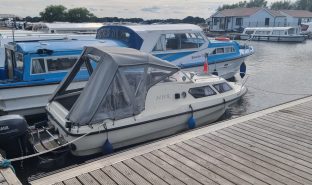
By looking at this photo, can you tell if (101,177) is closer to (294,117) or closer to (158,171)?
(158,171)

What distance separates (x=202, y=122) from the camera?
8875 millimetres

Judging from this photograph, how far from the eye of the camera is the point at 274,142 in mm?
6016

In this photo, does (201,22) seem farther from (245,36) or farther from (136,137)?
(136,137)

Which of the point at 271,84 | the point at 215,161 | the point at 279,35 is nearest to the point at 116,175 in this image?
the point at 215,161

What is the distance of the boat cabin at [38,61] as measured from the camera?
30.2 feet

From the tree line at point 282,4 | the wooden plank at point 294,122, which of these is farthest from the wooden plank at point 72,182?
the tree line at point 282,4

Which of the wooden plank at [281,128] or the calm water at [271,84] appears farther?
the calm water at [271,84]

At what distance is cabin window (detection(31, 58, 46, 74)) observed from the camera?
9312mm

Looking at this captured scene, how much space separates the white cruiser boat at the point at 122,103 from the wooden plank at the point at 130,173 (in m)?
1.63

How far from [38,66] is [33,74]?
29 centimetres

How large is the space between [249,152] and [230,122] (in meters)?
1.62

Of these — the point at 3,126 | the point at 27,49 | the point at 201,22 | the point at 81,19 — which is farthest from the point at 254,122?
the point at 201,22

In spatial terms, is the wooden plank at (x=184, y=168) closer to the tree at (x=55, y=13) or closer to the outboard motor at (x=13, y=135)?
the outboard motor at (x=13, y=135)

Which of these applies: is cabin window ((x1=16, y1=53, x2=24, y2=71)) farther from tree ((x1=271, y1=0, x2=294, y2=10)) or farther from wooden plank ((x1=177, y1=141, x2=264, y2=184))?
tree ((x1=271, y1=0, x2=294, y2=10))
